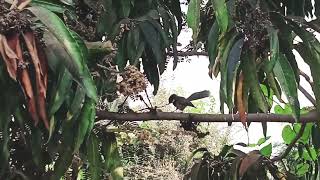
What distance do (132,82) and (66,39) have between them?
0.27 metres

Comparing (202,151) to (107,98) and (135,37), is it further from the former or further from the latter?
(135,37)

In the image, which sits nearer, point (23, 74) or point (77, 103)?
point (23, 74)

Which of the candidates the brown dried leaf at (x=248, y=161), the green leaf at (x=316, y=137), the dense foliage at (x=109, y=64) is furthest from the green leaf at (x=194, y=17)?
the green leaf at (x=316, y=137)

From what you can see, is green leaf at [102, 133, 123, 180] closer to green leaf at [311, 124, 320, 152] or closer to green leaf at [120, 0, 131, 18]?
green leaf at [120, 0, 131, 18]

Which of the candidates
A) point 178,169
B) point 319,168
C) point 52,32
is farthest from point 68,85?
point 178,169

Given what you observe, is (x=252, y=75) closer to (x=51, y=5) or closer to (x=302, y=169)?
(x=51, y=5)

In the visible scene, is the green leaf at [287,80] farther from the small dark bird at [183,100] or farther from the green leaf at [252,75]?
the small dark bird at [183,100]

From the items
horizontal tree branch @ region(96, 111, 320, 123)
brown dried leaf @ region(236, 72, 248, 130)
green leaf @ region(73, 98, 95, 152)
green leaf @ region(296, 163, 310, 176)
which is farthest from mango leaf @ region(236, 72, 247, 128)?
green leaf @ region(296, 163, 310, 176)

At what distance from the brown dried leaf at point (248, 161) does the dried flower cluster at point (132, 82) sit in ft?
1.84

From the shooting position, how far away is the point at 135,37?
1.46 m

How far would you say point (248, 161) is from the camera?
5.54 ft

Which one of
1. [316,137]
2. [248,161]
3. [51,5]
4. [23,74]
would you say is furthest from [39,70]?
[316,137]

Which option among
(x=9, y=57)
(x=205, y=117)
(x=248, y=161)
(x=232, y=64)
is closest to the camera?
(x=9, y=57)

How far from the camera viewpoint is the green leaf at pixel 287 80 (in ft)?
3.62
